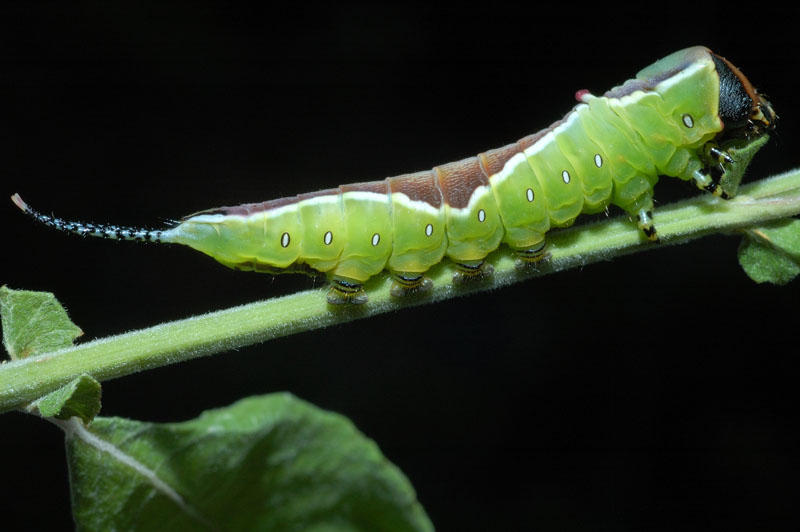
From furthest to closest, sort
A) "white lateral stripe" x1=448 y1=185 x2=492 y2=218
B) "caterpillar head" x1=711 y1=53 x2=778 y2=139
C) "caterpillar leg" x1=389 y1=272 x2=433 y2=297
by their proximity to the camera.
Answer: "caterpillar head" x1=711 y1=53 x2=778 y2=139 → "white lateral stripe" x1=448 y1=185 x2=492 y2=218 → "caterpillar leg" x1=389 y1=272 x2=433 y2=297

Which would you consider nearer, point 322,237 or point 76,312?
point 322,237

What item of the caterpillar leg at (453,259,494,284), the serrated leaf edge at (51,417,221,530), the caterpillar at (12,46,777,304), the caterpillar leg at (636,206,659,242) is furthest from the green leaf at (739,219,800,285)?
the serrated leaf edge at (51,417,221,530)

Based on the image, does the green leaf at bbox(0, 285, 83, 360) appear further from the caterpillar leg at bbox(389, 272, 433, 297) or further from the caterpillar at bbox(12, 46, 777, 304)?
the caterpillar leg at bbox(389, 272, 433, 297)

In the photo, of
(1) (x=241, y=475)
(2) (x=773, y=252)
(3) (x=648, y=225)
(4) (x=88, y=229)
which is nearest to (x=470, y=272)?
(3) (x=648, y=225)

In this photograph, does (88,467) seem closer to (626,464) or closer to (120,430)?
(120,430)

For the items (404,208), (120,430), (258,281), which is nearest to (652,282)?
(258,281)
